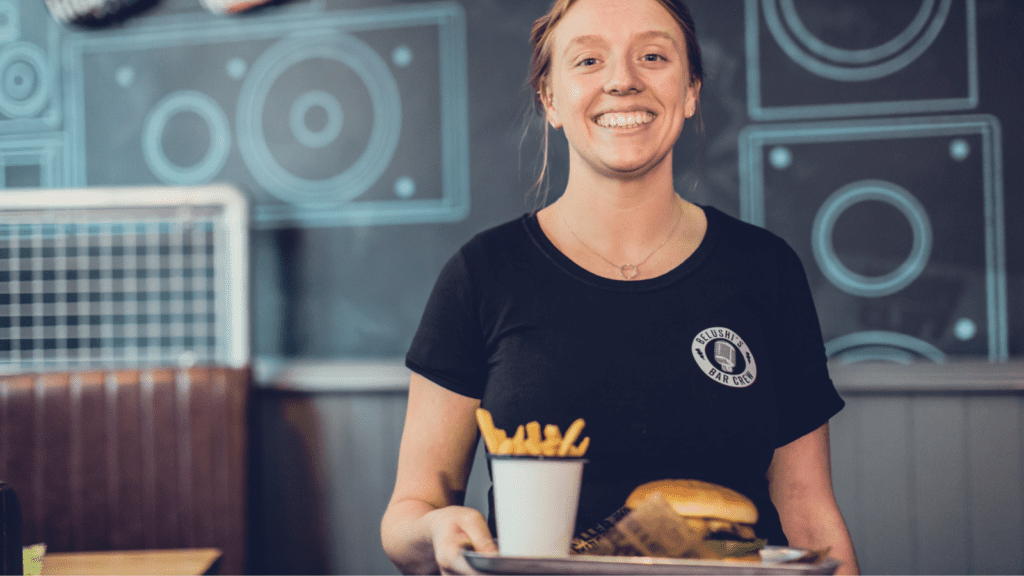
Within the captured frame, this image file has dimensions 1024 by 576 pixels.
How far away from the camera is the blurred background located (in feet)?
5.42

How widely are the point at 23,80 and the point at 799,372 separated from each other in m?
2.36

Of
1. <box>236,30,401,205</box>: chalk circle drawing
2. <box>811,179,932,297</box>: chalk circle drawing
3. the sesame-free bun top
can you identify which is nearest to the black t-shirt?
the sesame-free bun top

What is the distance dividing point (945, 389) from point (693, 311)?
106 cm

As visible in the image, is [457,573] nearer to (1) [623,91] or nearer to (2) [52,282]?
(1) [623,91]

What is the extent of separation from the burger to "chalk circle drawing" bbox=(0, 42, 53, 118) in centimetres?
225

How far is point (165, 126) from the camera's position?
2.02 metres

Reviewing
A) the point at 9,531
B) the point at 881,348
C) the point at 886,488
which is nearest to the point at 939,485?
the point at 886,488

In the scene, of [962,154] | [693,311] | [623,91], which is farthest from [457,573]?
[962,154]

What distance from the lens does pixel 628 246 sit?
1.05m

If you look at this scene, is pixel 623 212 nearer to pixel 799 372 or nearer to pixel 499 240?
pixel 499 240

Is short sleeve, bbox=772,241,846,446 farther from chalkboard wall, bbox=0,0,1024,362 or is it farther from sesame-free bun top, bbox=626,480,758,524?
chalkboard wall, bbox=0,0,1024,362

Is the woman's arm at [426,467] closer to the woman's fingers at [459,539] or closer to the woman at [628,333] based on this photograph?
the woman at [628,333]

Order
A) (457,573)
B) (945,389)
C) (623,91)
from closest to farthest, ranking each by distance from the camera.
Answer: (457,573) → (623,91) → (945,389)

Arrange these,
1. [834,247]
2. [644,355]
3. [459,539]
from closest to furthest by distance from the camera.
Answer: [459,539] < [644,355] < [834,247]
